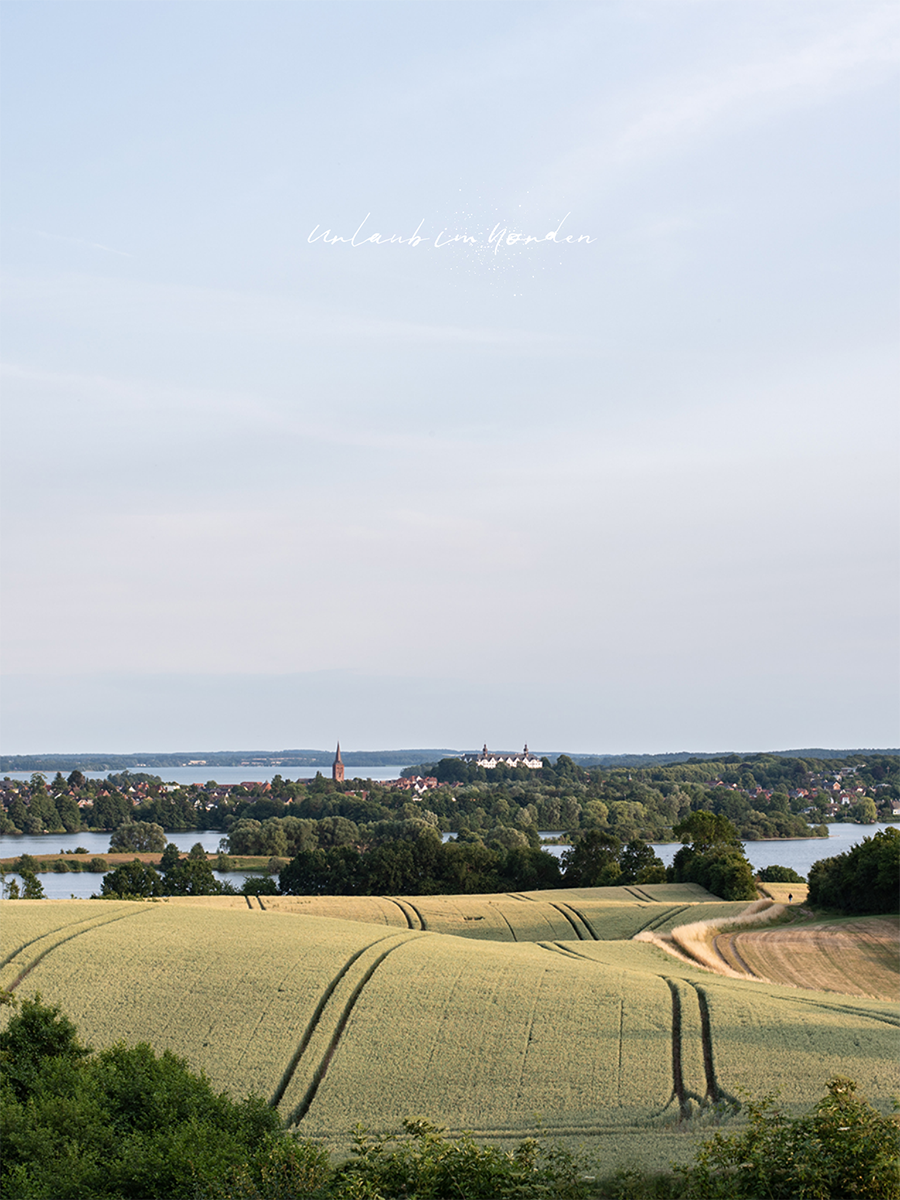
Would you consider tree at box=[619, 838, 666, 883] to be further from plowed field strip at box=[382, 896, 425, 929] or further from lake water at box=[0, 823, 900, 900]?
plowed field strip at box=[382, 896, 425, 929]

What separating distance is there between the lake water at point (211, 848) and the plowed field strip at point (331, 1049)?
73.7m

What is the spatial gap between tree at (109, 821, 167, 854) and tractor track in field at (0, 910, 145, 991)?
367 ft

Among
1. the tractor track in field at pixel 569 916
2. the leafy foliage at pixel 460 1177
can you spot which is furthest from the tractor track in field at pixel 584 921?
the leafy foliage at pixel 460 1177

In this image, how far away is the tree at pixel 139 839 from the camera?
150375mm

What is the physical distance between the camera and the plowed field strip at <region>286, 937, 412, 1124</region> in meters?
26.5

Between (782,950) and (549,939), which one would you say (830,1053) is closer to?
(782,950)

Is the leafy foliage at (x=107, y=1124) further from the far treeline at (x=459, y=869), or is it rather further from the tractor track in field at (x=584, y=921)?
the far treeline at (x=459, y=869)

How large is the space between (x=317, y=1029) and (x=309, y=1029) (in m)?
0.26

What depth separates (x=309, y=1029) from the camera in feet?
102

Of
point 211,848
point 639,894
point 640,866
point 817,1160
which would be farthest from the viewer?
point 211,848

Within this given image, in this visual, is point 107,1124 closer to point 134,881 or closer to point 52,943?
point 52,943

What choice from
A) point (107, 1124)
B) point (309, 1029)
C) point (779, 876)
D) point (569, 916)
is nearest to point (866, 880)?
point (569, 916)

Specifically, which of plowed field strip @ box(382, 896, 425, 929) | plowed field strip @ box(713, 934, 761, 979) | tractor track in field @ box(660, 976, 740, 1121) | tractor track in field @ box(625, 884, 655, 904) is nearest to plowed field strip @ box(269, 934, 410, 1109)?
tractor track in field @ box(660, 976, 740, 1121)

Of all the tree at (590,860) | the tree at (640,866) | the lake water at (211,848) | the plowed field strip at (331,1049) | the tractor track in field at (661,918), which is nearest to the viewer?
the plowed field strip at (331,1049)
